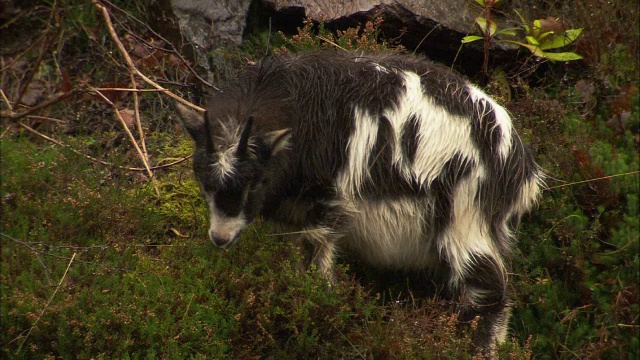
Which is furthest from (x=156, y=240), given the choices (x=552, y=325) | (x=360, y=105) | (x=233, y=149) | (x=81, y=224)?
(x=552, y=325)

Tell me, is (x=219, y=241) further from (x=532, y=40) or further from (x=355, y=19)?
(x=532, y=40)

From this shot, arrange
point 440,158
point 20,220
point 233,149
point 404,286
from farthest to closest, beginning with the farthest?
point 404,286 < point 20,220 < point 440,158 < point 233,149

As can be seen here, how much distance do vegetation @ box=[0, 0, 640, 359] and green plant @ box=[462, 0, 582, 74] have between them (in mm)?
188

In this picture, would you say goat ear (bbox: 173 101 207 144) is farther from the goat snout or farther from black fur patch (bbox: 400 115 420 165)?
black fur patch (bbox: 400 115 420 165)

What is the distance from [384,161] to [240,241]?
112cm

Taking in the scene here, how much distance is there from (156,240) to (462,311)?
2191mm

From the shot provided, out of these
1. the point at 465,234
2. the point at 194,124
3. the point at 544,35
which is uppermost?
the point at 544,35

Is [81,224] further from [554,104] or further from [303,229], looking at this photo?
[554,104]

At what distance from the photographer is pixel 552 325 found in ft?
18.1

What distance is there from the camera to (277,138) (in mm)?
4676

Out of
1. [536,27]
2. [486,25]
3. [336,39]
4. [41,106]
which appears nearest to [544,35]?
[536,27]

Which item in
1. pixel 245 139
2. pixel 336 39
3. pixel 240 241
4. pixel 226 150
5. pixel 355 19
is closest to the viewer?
pixel 245 139

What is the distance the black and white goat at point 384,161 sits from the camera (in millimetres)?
4938

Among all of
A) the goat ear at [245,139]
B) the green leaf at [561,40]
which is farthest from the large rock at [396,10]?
the goat ear at [245,139]
